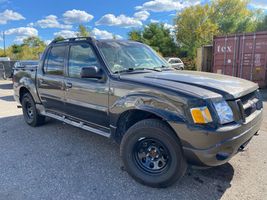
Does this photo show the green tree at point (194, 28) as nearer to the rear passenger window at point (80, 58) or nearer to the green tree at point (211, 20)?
the green tree at point (211, 20)

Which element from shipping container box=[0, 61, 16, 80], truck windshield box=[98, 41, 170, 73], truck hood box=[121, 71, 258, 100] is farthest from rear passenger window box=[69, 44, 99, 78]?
shipping container box=[0, 61, 16, 80]

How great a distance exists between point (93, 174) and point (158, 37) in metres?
30.0

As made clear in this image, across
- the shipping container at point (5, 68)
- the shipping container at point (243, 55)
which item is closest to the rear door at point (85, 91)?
the shipping container at point (243, 55)

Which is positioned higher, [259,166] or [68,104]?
[68,104]

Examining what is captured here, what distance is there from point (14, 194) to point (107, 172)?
3.85 ft

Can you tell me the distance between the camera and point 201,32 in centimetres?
3331

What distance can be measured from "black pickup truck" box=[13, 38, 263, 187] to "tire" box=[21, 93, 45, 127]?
1018mm

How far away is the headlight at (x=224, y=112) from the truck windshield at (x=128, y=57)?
1.49m

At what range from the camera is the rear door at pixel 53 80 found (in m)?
4.23

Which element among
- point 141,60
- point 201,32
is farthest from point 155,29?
point 141,60

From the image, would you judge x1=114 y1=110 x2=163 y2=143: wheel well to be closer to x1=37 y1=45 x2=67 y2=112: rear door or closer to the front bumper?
the front bumper

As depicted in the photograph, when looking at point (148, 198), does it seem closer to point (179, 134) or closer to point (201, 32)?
point (179, 134)

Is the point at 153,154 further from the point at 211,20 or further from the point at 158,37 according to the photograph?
the point at 211,20

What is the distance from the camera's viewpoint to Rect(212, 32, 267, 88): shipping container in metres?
10.5
